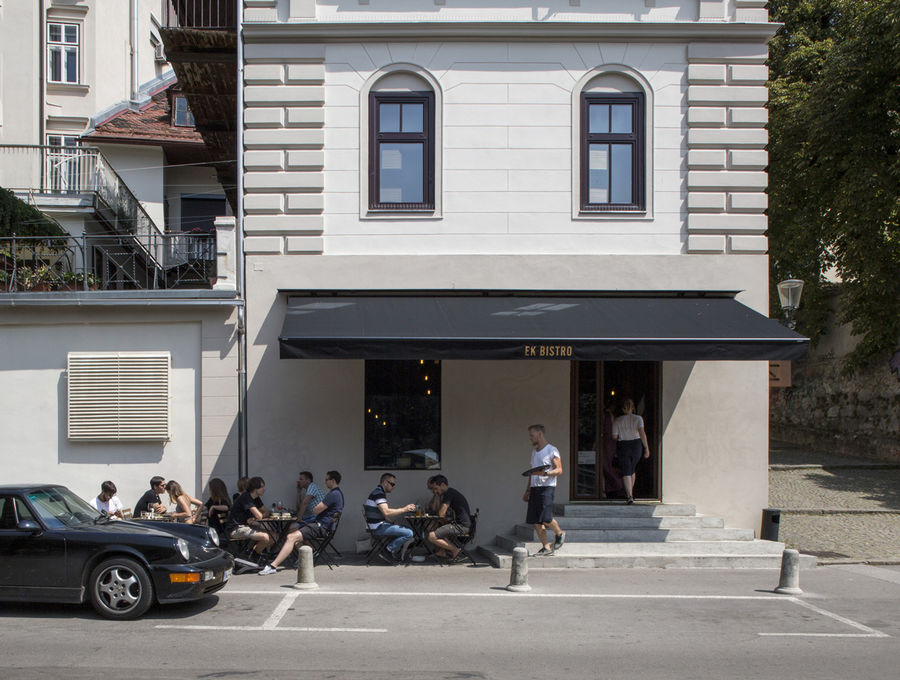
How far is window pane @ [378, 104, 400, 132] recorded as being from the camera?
43.3 ft

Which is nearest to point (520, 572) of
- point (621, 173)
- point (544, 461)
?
point (544, 461)

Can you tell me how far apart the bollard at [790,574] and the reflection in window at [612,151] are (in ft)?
19.1

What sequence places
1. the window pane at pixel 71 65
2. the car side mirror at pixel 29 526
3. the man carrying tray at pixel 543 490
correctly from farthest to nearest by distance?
the window pane at pixel 71 65 → the man carrying tray at pixel 543 490 → the car side mirror at pixel 29 526

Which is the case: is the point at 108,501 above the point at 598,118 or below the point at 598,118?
below

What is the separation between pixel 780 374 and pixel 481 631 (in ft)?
24.8

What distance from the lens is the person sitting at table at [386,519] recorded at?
37.9 ft

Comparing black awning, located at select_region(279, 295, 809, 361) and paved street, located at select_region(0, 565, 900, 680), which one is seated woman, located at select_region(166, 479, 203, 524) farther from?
black awning, located at select_region(279, 295, 809, 361)

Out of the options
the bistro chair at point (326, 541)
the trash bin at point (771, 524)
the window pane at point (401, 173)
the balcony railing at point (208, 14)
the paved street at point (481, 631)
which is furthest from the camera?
the balcony railing at point (208, 14)

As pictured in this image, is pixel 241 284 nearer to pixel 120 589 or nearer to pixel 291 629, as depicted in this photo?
pixel 120 589

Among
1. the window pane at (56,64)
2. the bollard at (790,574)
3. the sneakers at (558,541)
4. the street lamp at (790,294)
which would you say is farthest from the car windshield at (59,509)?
the window pane at (56,64)

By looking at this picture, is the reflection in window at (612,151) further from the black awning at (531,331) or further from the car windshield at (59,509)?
the car windshield at (59,509)

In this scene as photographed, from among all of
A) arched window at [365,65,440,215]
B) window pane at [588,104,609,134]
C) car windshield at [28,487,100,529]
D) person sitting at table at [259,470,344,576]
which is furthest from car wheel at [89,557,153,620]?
window pane at [588,104,609,134]

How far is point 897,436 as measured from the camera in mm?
21844

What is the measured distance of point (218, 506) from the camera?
1173cm
